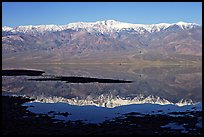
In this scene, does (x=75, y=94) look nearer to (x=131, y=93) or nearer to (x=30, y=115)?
(x=131, y=93)

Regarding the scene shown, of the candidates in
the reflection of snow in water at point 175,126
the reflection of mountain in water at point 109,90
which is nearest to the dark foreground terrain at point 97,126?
the reflection of snow in water at point 175,126

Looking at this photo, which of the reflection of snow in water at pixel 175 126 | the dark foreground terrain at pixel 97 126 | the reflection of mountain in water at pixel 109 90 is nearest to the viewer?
the dark foreground terrain at pixel 97 126

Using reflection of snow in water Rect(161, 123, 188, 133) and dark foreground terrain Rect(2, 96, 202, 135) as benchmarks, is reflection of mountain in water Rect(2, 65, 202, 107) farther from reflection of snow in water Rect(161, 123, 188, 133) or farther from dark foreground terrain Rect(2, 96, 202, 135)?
Answer: reflection of snow in water Rect(161, 123, 188, 133)

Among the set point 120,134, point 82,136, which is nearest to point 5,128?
point 82,136

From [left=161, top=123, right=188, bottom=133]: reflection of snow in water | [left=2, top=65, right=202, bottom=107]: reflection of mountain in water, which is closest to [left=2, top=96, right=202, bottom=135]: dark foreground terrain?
[left=161, top=123, right=188, bottom=133]: reflection of snow in water

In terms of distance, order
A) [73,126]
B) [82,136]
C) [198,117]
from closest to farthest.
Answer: [82,136] < [73,126] < [198,117]

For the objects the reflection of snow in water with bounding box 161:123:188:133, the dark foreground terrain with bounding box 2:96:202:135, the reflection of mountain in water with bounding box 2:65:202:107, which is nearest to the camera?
the dark foreground terrain with bounding box 2:96:202:135

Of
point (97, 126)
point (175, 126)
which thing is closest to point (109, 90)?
point (97, 126)

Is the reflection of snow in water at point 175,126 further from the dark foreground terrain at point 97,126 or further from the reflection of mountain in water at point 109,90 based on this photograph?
the reflection of mountain in water at point 109,90
